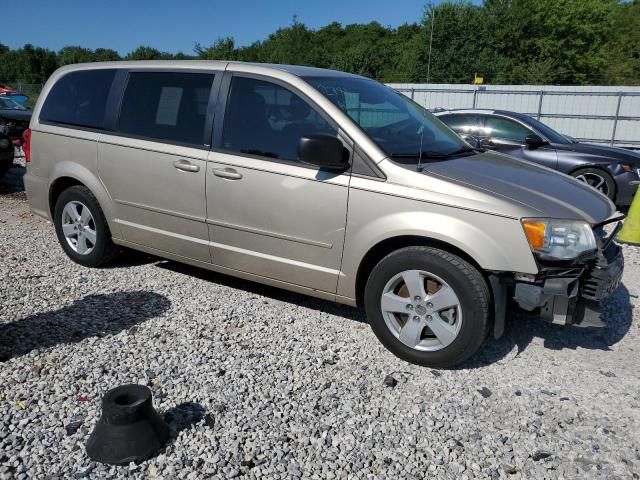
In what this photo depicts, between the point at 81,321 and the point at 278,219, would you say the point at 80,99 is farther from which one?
the point at 278,219

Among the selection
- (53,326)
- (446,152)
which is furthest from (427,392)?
(53,326)

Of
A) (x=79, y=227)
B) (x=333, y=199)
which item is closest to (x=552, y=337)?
(x=333, y=199)

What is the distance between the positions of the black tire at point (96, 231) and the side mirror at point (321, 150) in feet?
7.97

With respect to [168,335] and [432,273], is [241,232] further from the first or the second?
[432,273]

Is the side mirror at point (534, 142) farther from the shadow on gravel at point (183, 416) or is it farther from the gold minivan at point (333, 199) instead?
the shadow on gravel at point (183, 416)

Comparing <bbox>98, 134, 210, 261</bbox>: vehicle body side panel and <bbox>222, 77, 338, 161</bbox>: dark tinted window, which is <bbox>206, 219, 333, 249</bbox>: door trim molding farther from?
<bbox>222, 77, 338, 161</bbox>: dark tinted window

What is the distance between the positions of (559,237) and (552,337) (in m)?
1.22

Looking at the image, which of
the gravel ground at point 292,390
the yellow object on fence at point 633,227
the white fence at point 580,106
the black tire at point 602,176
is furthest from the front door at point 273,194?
the white fence at point 580,106

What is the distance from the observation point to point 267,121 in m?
4.06

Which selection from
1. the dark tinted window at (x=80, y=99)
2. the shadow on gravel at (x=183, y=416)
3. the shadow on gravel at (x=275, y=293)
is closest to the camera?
the shadow on gravel at (x=183, y=416)

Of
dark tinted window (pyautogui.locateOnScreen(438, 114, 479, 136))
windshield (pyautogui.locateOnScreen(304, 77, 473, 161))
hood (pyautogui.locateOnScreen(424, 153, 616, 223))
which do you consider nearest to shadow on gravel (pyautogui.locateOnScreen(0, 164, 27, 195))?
windshield (pyautogui.locateOnScreen(304, 77, 473, 161))

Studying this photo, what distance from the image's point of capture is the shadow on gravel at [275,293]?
14.8 ft

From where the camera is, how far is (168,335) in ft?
13.0

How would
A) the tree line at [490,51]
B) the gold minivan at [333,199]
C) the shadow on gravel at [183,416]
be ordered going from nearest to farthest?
the shadow on gravel at [183,416] → the gold minivan at [333,199] → the tree line at [490,51]
